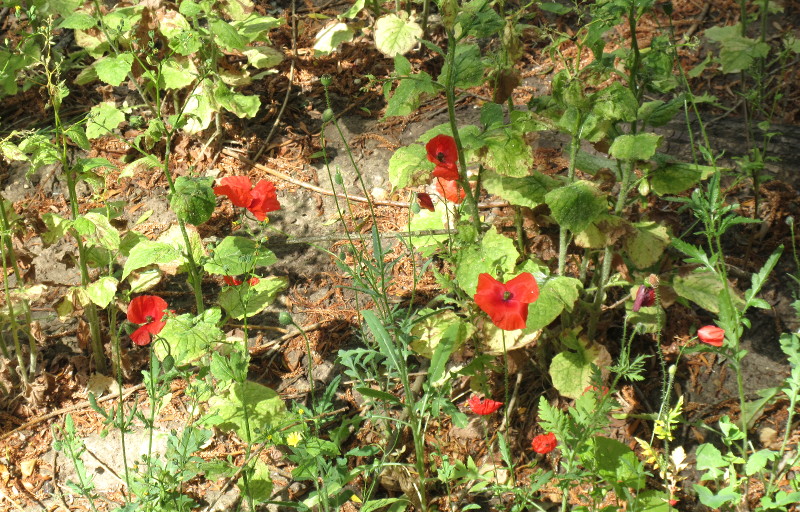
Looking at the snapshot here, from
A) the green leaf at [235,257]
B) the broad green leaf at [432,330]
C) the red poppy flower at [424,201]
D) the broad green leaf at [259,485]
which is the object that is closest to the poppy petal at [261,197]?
the green leaf at [235,257]

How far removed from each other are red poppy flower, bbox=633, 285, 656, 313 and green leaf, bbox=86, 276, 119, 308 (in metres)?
1.72

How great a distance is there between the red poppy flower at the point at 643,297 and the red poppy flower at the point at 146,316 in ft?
4.90

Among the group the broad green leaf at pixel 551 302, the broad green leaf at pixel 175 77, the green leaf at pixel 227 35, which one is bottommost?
the broad green leaf at pixel 551 302

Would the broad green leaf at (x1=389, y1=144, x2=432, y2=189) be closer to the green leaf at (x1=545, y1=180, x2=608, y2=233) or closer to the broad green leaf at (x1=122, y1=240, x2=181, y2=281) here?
the green leaf at (x1=545, y1=180, x2=608, y2=233)

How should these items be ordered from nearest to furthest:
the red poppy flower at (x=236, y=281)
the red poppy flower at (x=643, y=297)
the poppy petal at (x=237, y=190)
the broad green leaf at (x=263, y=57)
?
the red poppy flower at (x=643, y=297)
the poppy petal at (x=237, y=190)
the red poppy flower at (x=236, y=281)
the broad green leaf at (x=263, y=57)

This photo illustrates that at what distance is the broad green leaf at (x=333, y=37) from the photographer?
12.2ft

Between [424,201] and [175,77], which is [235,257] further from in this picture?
[175,77]

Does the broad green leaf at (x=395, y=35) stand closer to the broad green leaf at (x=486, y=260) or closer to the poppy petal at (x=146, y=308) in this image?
the broad green leaf at (x=486, y=260)

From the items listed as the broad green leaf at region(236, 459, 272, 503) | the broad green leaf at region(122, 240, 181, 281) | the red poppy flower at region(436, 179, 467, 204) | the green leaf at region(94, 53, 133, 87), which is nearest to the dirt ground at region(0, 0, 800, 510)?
the broad green leaf at region(236, 459, 272, 503)

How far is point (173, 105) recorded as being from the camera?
3.76 metres

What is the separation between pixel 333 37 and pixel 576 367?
2128mm

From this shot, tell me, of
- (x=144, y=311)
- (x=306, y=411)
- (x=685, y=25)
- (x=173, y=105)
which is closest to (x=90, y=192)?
(x=173, y=105)

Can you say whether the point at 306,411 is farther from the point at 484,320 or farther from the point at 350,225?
the point at 350,225

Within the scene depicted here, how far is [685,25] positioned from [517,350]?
2275 millimetres
